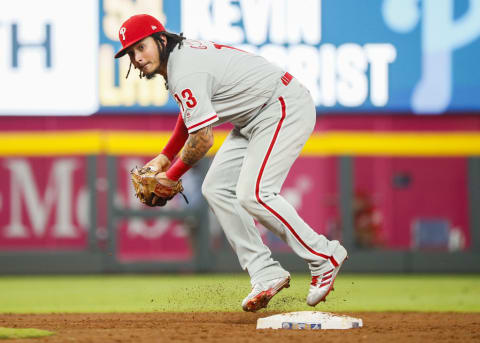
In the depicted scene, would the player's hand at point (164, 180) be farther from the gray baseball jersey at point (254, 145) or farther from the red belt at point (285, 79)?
the red belt at point (285, 79)

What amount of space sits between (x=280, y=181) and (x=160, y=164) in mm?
583

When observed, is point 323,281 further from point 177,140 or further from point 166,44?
point 166,44

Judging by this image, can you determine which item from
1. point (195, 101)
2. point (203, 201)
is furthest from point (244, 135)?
point (203, 201)

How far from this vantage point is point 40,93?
8.39 meters

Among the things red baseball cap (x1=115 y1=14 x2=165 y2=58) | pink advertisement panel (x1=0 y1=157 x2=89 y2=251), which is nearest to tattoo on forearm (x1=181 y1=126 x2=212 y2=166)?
red baseball cap (x1=115 y1=14 x2=165 y2=58)

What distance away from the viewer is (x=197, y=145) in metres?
3.97

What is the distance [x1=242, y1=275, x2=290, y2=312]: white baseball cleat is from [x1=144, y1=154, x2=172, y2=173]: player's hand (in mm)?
707

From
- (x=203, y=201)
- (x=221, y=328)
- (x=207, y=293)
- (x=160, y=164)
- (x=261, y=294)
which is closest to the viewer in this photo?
(x=221, y=328)

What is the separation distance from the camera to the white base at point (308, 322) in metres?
3.88

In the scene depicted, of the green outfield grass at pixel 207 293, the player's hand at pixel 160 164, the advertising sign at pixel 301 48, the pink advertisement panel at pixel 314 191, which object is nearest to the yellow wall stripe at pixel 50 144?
the advertising sign at pixel 301 48

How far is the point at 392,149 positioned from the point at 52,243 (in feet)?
11.0

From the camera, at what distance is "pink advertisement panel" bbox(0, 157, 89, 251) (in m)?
8.79

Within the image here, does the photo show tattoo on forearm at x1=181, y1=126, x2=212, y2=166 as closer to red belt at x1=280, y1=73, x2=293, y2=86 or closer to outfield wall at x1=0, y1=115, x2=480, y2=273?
red belt at x1=280, y1=73, x2=293, y2=86

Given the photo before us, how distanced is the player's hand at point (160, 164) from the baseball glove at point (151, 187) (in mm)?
25
